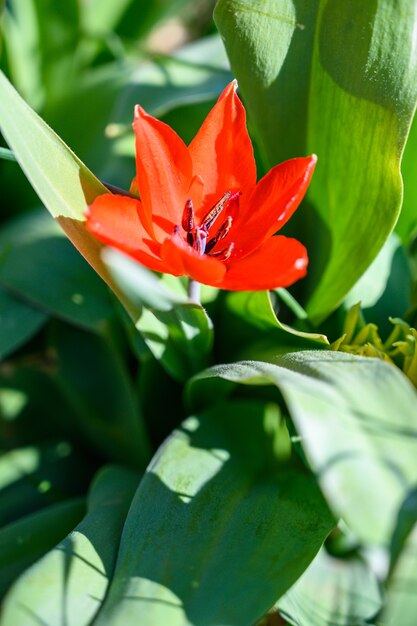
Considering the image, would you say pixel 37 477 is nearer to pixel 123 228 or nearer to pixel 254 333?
pixel 254 333

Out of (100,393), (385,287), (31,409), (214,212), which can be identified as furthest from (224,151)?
(31,409)

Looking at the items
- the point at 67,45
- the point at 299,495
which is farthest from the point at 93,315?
the point at 67,45

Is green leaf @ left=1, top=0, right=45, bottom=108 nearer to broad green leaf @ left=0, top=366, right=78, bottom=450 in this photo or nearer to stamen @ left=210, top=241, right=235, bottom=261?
broad green leaf @ left=0, top=366, right=78, bottom=450

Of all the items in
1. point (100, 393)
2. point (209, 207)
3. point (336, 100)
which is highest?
point (336, 100)

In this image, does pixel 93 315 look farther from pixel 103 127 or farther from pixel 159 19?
pixel 159 19

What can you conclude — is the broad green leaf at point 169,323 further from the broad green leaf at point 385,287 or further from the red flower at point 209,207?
the broad green leaf at point 385,287

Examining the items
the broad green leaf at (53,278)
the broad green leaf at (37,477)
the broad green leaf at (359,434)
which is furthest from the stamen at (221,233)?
the broad green leaf at (37,477)

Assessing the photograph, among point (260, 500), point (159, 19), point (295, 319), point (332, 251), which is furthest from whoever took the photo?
point (159, 19)
